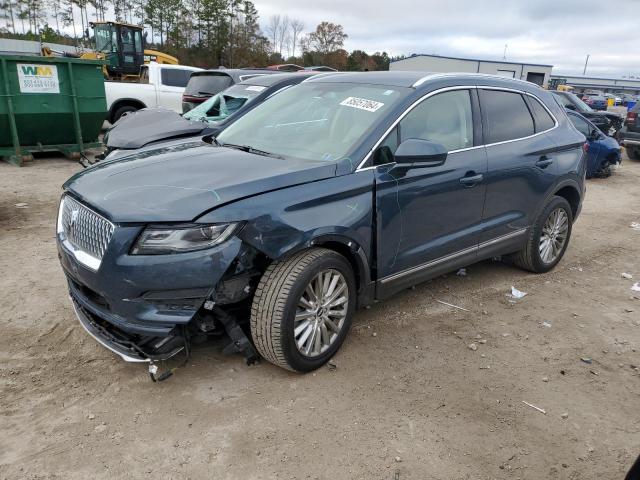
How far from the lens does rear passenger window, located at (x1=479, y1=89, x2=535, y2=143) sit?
4.17 metres

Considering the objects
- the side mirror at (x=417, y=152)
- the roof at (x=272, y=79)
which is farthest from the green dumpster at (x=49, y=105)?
the side mirror at (x=417, y=152)

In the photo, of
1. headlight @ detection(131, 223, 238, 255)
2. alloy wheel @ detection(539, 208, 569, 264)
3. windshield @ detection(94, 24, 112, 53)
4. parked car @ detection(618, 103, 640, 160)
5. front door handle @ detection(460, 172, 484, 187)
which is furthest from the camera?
windshield @ detection(94, 24, 112, 53)

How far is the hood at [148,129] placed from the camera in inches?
244

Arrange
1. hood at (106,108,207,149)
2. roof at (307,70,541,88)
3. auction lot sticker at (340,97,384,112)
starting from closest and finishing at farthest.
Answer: auction lot sticker at (340,97,384,112) < roof at (307,70,541,88) < hood at (106,108,207,149)

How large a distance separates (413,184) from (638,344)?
2195 mm

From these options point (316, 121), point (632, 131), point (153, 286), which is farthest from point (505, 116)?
point (632, 131)

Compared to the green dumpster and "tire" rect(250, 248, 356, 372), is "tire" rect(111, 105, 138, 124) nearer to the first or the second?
the green dumpster

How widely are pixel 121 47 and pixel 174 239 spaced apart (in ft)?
68.9

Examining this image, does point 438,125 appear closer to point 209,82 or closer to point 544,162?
point 544,162

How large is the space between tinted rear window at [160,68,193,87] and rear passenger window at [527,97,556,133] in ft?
34.3

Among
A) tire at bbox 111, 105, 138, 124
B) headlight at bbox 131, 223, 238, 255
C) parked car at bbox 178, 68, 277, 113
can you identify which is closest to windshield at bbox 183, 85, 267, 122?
parked car at bbox 178, 68, 277, 113

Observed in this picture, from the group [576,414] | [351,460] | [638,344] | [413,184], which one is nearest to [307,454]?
[351,460]

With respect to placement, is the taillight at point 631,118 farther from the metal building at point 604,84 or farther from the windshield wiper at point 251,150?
the metal building at point 604,84

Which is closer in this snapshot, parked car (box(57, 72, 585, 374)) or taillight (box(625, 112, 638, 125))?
parked car (box(57, 72, 585, 374))
